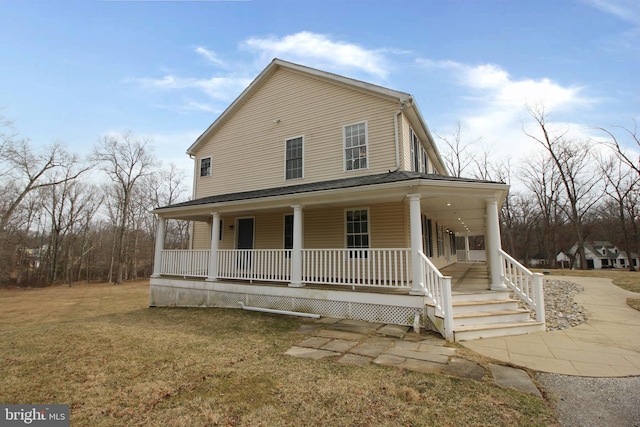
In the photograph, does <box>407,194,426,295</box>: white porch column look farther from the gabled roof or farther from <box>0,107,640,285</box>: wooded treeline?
<box>0,107,640,285</box>: wooded treeline

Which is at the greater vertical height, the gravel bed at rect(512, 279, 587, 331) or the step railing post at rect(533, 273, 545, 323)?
the step railing post at rect(533, 273, 545, 323)

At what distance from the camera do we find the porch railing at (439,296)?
18.1 feet

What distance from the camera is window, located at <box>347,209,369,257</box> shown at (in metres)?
9.35

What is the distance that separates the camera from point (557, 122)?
27.3 m

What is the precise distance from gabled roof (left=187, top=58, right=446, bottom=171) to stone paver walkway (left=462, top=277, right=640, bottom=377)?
7.00 metres

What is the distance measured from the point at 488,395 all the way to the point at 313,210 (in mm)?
7604

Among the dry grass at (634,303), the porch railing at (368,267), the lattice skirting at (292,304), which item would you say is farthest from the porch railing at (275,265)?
the dry grass at (634,303)

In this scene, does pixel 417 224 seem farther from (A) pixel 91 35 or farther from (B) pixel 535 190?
(B) pixel 535 190

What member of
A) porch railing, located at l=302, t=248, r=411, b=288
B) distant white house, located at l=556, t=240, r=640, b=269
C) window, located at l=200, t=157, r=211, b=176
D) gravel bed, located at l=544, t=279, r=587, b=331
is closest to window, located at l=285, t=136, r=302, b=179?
porch railing, located at l=302, t=248, r=411, b=288

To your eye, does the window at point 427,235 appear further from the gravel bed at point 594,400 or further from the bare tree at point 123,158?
the bare tree at point 123,158

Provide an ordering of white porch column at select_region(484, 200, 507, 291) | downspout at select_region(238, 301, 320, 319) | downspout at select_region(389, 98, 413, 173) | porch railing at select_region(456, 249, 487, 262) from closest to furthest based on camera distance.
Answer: white porch column at select_region(484, 200, 507, 291)
downspout at select_region(238, 301, 320, 319)
downspout at select_region(389, 98, 413, 173)
porch railing at select_region(456, 249, 487, 262)

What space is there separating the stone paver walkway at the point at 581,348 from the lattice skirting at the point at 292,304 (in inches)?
59.6

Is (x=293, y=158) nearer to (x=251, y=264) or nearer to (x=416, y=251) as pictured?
(x=251, y=264)

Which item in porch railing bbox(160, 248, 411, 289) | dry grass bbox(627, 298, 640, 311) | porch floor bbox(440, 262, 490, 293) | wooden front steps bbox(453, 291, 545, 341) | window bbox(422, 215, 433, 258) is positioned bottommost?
dry grass bbox(627, 298, 640, 311)
